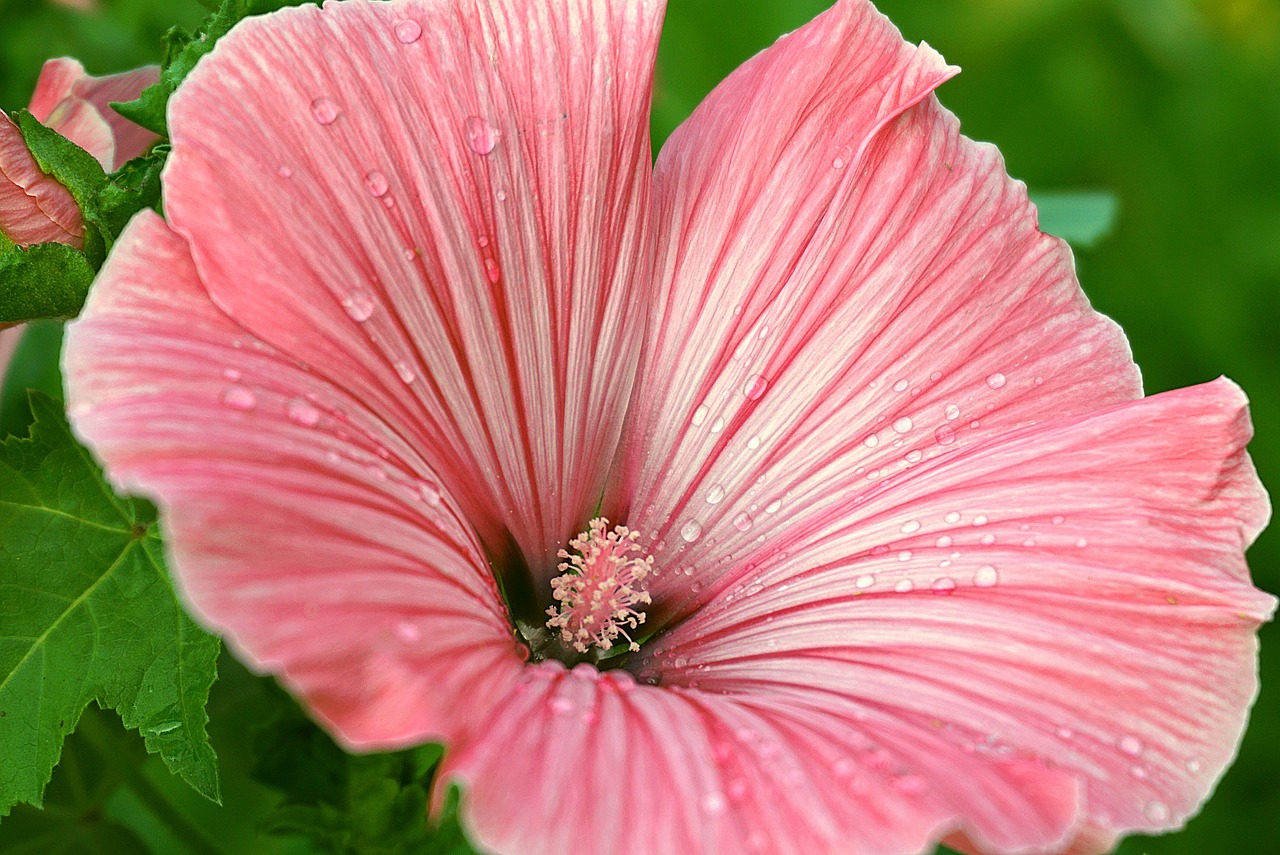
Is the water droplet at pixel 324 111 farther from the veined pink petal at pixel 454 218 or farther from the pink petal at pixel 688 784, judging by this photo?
the pink petal at pixel 688 784

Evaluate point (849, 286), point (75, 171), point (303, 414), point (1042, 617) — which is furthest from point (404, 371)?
point (1042, 617)

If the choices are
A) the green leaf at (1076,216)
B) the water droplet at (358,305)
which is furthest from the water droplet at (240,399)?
the green leaf at (1076,216)

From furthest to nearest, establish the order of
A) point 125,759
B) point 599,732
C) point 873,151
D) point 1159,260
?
point 1159,260
point 125,759
point 873,151
point 599,732

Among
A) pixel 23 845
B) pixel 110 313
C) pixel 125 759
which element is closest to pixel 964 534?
pixel 110 313

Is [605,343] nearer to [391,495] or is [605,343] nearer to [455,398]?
[455,398]

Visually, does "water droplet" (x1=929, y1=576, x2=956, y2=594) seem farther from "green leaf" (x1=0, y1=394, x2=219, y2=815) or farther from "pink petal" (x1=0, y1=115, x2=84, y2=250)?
"pink petal" (x1=0, y1=115, x2=84, y2=250)

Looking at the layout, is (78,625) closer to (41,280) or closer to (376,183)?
(41,280)

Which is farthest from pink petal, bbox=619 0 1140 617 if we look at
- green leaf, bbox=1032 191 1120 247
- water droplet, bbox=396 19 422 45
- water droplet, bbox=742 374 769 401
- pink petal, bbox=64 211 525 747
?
green leaf, bbox=1032 191 1120 247
